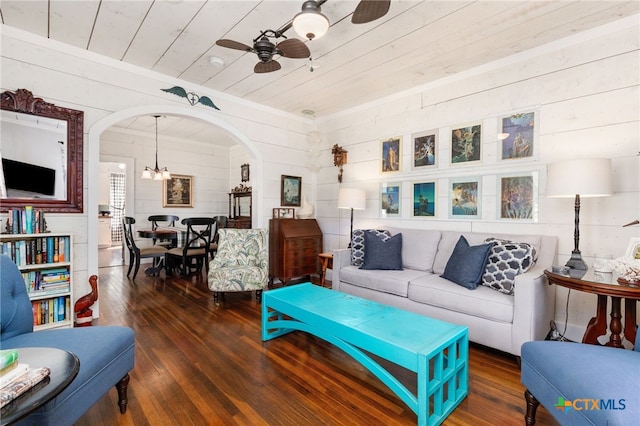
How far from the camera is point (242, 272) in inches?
143

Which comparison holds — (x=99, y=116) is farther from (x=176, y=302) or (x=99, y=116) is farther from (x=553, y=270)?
(x=553, y=270)

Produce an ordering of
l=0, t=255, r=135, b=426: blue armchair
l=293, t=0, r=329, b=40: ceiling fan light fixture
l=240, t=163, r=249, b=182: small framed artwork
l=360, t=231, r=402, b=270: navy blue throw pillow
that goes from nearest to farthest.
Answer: l=0, t=255, r=135, b=426: blue armchair
l=293, t=0, r=329, b=40: ceiling fan light fixture
l=360, t=231, r=402, b=270: navy blue throw pillow
l=240, t=163, r=249, b=182: small framed artwork

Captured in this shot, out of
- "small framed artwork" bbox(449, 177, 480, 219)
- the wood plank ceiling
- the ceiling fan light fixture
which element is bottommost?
"small framed artwork" bbox(449, 177, 480, 219)

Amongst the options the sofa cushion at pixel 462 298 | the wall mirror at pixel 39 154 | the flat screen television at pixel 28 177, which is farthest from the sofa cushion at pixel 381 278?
the flat screen television at pixel 28 177

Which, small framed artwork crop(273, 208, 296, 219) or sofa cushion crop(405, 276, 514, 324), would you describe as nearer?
sofa cushion crop(405, 276, 514, 324)

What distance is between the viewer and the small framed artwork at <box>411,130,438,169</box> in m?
3.62

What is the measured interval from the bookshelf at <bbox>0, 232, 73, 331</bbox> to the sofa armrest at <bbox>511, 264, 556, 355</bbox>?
3750 mm

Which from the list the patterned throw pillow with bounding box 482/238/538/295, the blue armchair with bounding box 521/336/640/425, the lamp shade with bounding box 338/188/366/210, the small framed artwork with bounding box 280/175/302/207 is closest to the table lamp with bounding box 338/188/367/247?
the lamp shade with bounding box 338/188/366/210

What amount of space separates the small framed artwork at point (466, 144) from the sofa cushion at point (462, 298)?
141 centimetres

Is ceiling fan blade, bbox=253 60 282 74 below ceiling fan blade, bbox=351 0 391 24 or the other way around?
the other way around

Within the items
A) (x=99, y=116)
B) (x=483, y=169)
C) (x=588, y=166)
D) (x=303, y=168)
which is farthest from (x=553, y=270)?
→ (x=99, y=116)

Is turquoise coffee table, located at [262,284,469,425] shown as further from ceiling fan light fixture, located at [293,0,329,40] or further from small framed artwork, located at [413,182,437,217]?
ceiling fan light fixture, located at [293,0,329,40]

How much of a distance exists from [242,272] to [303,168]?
2.14m

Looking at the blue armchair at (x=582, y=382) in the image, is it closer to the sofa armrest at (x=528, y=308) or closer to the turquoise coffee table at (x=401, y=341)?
the turquoise coffee table at (x=401, y=341)
